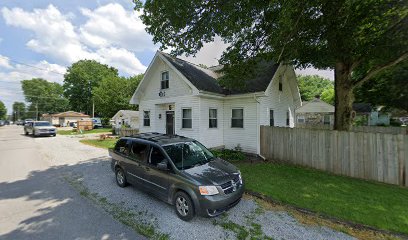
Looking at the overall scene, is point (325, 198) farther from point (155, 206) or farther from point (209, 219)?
point (155, 206)

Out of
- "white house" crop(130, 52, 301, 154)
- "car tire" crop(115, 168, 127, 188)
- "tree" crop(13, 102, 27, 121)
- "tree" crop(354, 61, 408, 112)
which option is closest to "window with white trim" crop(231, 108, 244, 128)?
"white house" crop(130, 52, 301, 154)

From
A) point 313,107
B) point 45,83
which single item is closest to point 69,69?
point 45,83

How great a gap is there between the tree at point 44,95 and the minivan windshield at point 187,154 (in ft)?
301

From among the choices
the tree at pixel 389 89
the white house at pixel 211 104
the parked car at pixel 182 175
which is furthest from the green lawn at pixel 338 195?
the tree at pixel 389 89

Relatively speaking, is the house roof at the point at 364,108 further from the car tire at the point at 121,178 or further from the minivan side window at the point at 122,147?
the car tire at the point at 121,178

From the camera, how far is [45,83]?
86625 mm

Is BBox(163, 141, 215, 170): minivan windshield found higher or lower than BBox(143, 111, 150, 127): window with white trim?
lower

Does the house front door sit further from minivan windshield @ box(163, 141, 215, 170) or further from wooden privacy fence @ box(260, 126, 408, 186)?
minivan windshield @ box(163, 141, 215, 170)

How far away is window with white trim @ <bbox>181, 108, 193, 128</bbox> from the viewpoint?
40.4ft

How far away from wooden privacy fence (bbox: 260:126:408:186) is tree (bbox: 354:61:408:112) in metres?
6.57

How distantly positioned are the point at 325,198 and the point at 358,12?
648 cm

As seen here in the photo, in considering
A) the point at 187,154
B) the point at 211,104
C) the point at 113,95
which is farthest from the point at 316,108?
the point at 113,95

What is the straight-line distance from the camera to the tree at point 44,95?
81.4 meters

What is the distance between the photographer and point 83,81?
61.5 metres
